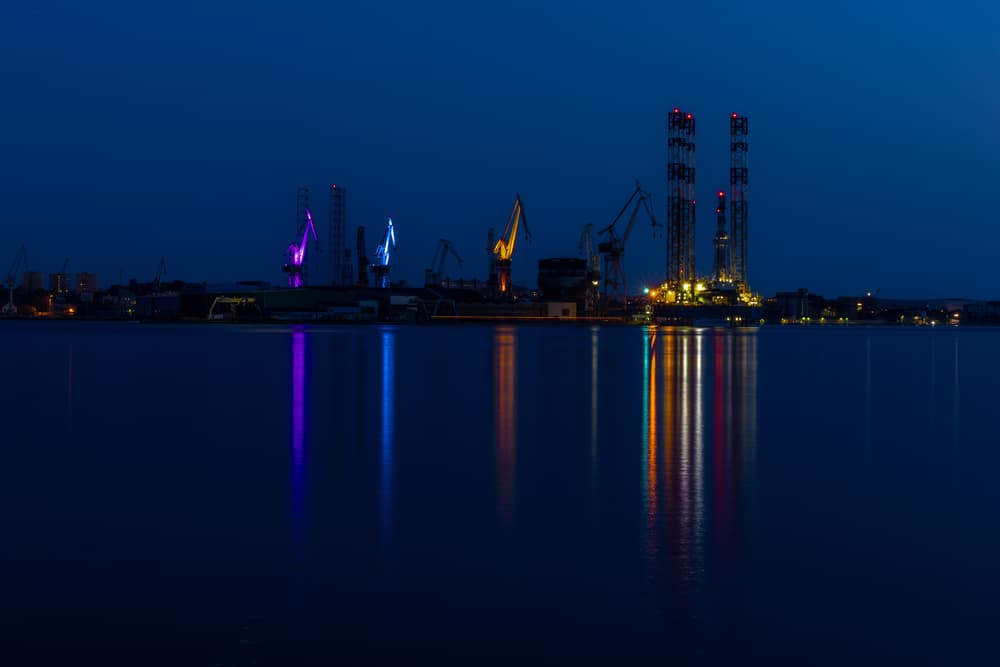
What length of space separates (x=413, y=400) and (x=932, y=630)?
63.1 feet

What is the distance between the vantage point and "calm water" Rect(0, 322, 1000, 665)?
7.21 metres

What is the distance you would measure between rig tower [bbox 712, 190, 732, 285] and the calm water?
149 metres

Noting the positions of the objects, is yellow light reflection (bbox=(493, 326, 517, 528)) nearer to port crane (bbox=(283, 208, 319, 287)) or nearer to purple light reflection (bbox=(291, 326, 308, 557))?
purple light reflection (bbox=(291, 326, 308, 557))

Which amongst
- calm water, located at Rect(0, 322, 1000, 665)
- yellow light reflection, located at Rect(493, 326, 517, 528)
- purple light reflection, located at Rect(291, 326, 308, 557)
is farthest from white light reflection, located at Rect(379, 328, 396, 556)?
yellow light reflection, located at Rect(493, 326, 517, 528)

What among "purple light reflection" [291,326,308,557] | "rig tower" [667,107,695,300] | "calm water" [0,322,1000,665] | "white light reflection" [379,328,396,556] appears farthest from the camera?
"rig tower" [667,107,695,300]

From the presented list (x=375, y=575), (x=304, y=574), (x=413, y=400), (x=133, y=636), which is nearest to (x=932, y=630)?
(x=375, y=575)

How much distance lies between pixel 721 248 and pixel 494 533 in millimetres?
168160

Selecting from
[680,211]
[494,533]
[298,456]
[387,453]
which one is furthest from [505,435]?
[680,211]

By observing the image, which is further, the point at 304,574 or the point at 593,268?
the point at 593,268

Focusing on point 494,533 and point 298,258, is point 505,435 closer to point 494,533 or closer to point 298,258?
point 494,533

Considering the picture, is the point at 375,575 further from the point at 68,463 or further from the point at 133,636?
the point at 68,463

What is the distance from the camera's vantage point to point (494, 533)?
1041cm

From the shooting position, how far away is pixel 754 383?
33.3m

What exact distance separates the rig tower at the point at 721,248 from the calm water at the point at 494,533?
149163 mm
